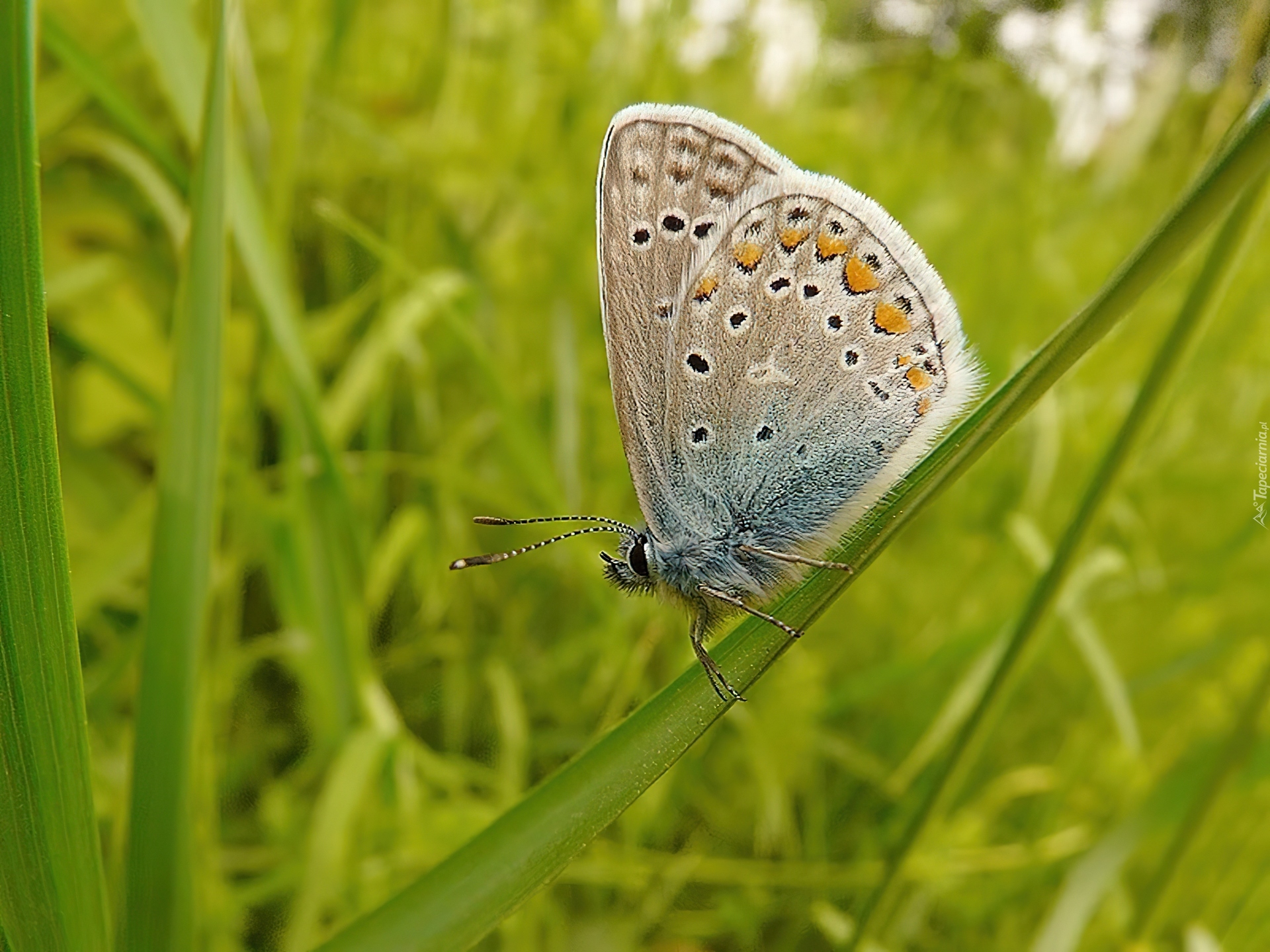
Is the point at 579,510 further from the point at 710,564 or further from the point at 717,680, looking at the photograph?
the point at 717,680

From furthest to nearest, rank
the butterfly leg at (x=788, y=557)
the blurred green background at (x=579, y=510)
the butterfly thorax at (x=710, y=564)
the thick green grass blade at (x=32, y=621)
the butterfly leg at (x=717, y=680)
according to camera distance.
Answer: the blurred green background at (x=579, y=510), the butterfly thorax at (x=710, y=564), the butterfly leg at (x=788, y=557), the butterfly leg at (x=717, y=680), the thick green grass blade at (x=32, y=621)

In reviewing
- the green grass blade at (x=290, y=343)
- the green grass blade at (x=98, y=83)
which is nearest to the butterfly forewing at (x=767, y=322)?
Result: the green grass blade at (x=290, y=343)

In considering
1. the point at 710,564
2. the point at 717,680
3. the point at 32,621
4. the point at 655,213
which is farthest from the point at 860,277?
the point at 32,621

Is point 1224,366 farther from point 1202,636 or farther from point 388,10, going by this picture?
point 388,10

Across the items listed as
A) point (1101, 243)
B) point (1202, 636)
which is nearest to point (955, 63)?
point (1101, 243)

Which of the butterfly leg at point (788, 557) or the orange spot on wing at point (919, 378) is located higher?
the orange spot on wing at point (919, 378)

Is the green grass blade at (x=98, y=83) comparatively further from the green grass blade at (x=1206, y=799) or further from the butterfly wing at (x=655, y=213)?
the green grass blade at (x=1206, y=799)
